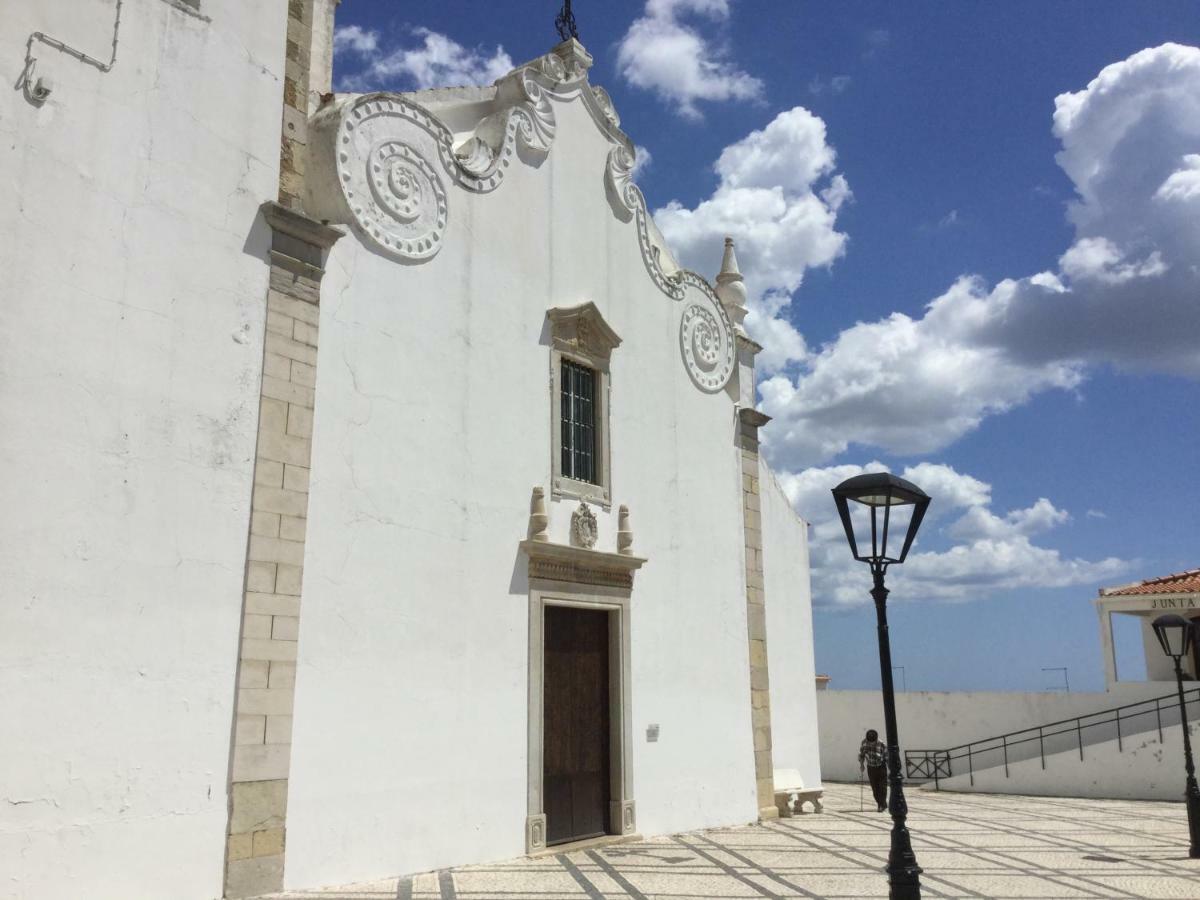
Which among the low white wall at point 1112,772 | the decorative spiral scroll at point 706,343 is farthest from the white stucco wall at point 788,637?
the low white wall at point 1112,772

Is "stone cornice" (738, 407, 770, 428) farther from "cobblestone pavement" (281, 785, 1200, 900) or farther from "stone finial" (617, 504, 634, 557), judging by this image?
"cobblestone pavement" (281, 785, 1200, 900)

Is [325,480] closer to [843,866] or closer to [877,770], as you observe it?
[843,866]

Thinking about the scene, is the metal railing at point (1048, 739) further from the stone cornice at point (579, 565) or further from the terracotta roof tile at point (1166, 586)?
the stone cornice at point (579, 565)

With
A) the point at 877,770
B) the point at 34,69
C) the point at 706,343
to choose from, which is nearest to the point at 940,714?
the point at 877,770

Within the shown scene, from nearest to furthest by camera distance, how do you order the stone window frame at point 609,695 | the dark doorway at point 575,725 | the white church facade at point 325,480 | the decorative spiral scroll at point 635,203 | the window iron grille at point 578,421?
the white church facade at point 325,480 < the stone window frame at point 609,695 < the dark doorway at point 575,725 < the window iron grille at point 578,421 < the decorative spiral scroll at point 635,203

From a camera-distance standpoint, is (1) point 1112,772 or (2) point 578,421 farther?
(1) point 1112,772

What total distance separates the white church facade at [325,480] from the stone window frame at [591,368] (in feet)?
0.15

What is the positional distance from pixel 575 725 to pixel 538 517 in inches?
87.8

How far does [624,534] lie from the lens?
36.1ft

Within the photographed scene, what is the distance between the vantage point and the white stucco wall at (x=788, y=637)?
43.8 ft

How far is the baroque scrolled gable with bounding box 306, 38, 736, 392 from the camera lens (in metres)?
8.60

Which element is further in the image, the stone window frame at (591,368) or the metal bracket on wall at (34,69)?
the stone window frame at (591,368)

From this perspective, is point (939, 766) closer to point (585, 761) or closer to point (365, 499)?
point (585, 761)

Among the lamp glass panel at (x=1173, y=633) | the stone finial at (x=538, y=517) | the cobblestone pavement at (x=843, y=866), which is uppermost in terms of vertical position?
the stone finial at (x=538, y=517)
